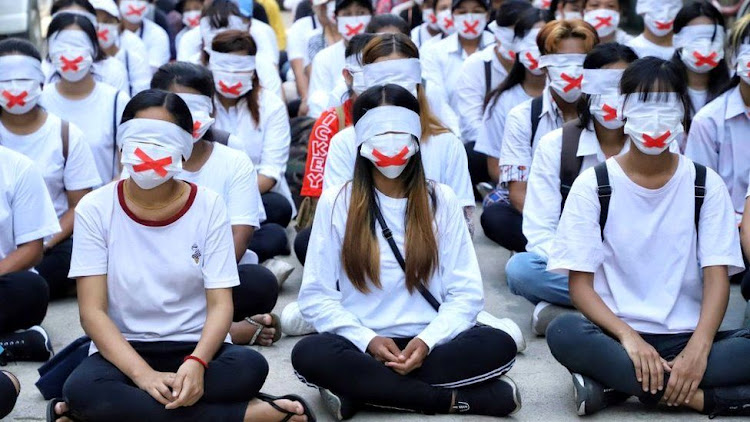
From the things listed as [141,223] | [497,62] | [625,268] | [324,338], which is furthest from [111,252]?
[497,62]

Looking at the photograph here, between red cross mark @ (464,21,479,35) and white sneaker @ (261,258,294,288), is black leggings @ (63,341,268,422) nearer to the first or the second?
white sneaker @ (261,258,294,288)

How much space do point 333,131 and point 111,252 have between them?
6.65 ft

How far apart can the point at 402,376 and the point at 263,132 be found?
2.81 m

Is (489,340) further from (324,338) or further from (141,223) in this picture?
(141,223)

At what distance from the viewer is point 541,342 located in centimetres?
600

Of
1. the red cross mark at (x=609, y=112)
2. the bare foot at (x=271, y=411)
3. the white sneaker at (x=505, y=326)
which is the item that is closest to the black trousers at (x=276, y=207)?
the white sneaker at (x=505, y=326)

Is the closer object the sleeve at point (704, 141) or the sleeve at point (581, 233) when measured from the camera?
the sleeve at point (581, 233)

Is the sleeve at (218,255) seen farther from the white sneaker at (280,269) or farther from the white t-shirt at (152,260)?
the white sneaker at (280,269)

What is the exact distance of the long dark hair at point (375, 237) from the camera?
4.97m

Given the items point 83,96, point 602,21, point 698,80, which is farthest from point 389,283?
point 602,21

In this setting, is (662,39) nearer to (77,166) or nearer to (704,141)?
(704,141)

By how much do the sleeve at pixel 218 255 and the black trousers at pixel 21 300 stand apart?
1308mm

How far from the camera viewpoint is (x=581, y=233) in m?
4.95

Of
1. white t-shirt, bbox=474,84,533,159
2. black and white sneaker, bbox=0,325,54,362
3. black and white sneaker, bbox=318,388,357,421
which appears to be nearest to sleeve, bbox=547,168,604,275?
black and white sneaker, bbox=318,388,357,421
